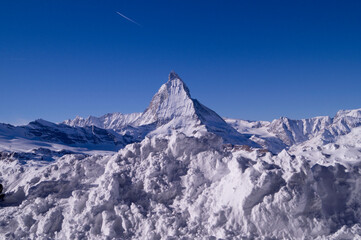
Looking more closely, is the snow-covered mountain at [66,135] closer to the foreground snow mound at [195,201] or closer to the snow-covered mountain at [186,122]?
the snow-covered mountain at [186,122]

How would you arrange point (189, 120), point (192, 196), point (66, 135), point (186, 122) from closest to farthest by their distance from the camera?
point (192, 196)
point (66, 135)
point (186, 122)
point (189, 120)

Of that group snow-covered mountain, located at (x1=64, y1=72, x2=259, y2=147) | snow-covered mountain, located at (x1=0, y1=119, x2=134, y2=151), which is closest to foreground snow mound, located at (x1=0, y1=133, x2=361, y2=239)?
snow-covered mountain, located at (x1=0, y1=119, x2=134, y2=151)

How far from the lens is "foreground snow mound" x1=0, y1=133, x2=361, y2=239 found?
13.8 m

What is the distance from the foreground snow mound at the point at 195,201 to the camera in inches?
541

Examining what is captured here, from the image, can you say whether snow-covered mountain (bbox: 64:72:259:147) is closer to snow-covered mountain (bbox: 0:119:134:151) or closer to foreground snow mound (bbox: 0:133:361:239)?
snow-covered mountain (bbox: 0:119:134:151)

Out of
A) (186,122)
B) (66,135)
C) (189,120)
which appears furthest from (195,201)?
(189,120)

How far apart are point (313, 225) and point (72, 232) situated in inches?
412

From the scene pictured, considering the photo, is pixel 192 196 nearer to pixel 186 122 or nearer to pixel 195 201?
pixel 195 201

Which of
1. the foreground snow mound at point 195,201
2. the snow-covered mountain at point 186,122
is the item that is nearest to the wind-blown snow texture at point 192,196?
the foreground snow mound at point 195,201

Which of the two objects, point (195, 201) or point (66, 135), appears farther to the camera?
point (66, 135)

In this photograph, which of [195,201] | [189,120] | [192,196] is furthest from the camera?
[189,120]

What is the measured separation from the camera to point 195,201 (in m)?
15.8

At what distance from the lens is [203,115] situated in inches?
7451

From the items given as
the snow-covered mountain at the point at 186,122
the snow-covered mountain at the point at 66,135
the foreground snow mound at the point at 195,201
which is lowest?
the foreground snow mound at the point at 195,201
